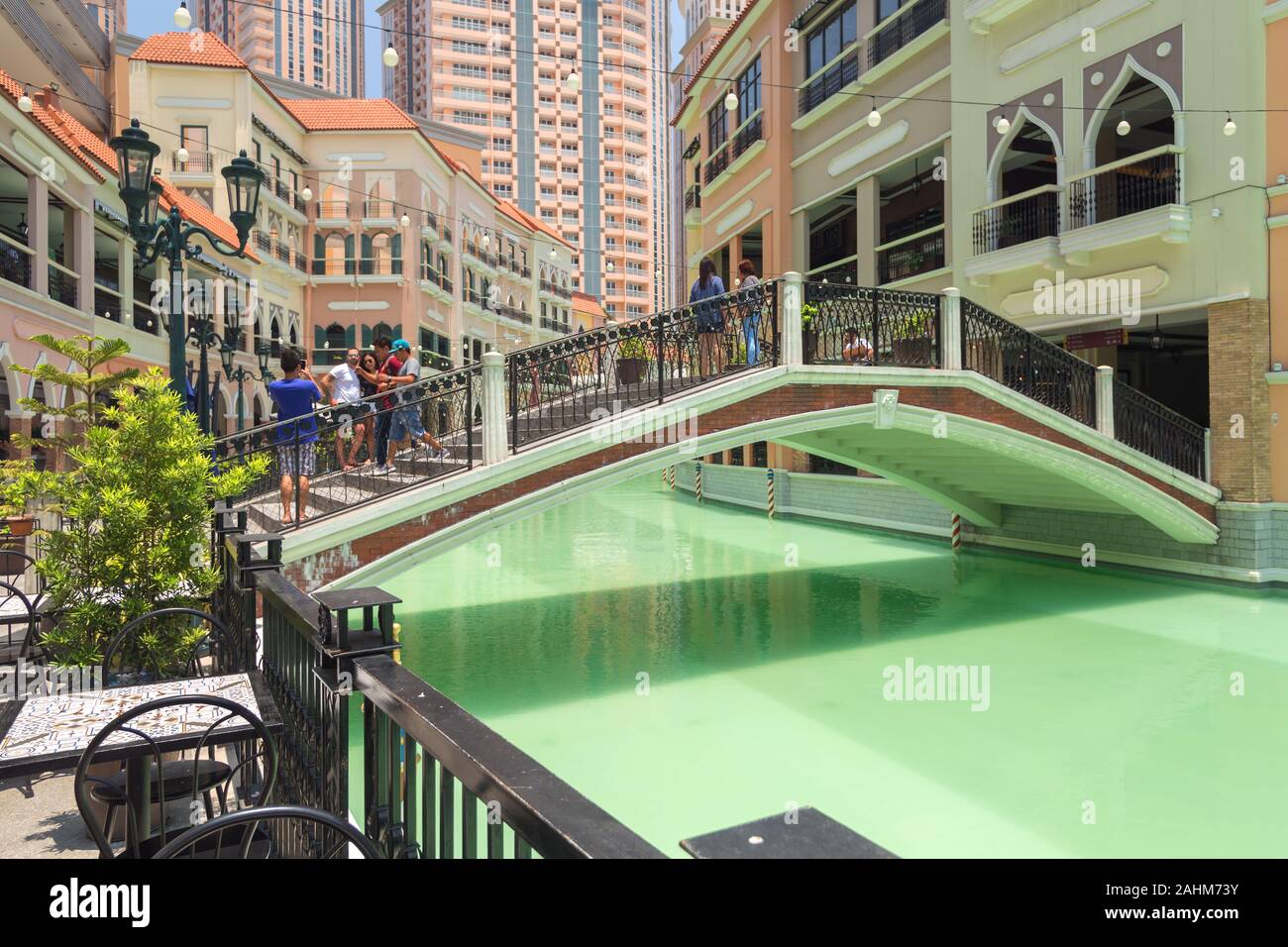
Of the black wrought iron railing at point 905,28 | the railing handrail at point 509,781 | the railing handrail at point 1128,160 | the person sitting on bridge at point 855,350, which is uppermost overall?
the black wrought iron railing at point 905,28

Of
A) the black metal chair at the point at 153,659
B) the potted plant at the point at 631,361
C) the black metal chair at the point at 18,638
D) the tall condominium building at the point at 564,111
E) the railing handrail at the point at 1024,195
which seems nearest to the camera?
the black metal chair at the point at 153,659

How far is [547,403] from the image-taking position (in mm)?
10594

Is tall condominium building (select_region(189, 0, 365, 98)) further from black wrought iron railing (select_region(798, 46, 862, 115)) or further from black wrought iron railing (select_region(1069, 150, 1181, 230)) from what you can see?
black wrought iron railing (select_region(1069, 150, 1181, 230))

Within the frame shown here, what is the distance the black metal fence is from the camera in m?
1.51

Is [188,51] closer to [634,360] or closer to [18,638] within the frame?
[634,360]

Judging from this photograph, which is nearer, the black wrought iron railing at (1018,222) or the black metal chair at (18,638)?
the black metal chair at (18,638)

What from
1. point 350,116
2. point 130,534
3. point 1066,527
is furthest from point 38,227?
point 350,116

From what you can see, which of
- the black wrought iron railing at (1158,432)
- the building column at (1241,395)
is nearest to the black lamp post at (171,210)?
the black wrought iron railing at (1158,432)

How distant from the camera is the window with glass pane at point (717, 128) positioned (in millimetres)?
27703

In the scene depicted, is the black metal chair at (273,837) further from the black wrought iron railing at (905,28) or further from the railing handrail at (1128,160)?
the black wrought iron railing at (905,28)

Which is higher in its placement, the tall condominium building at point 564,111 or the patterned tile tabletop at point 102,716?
the tall condominium building at point 564,111

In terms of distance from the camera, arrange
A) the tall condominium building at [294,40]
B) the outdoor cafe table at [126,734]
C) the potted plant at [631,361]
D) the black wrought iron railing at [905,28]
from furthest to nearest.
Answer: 1. the tall condominium building at [294,40]
2. the black wrought iron railing at [905,28]
3. the potted plant at [631,361]
4. the outdoor cafe table at [126,734]
